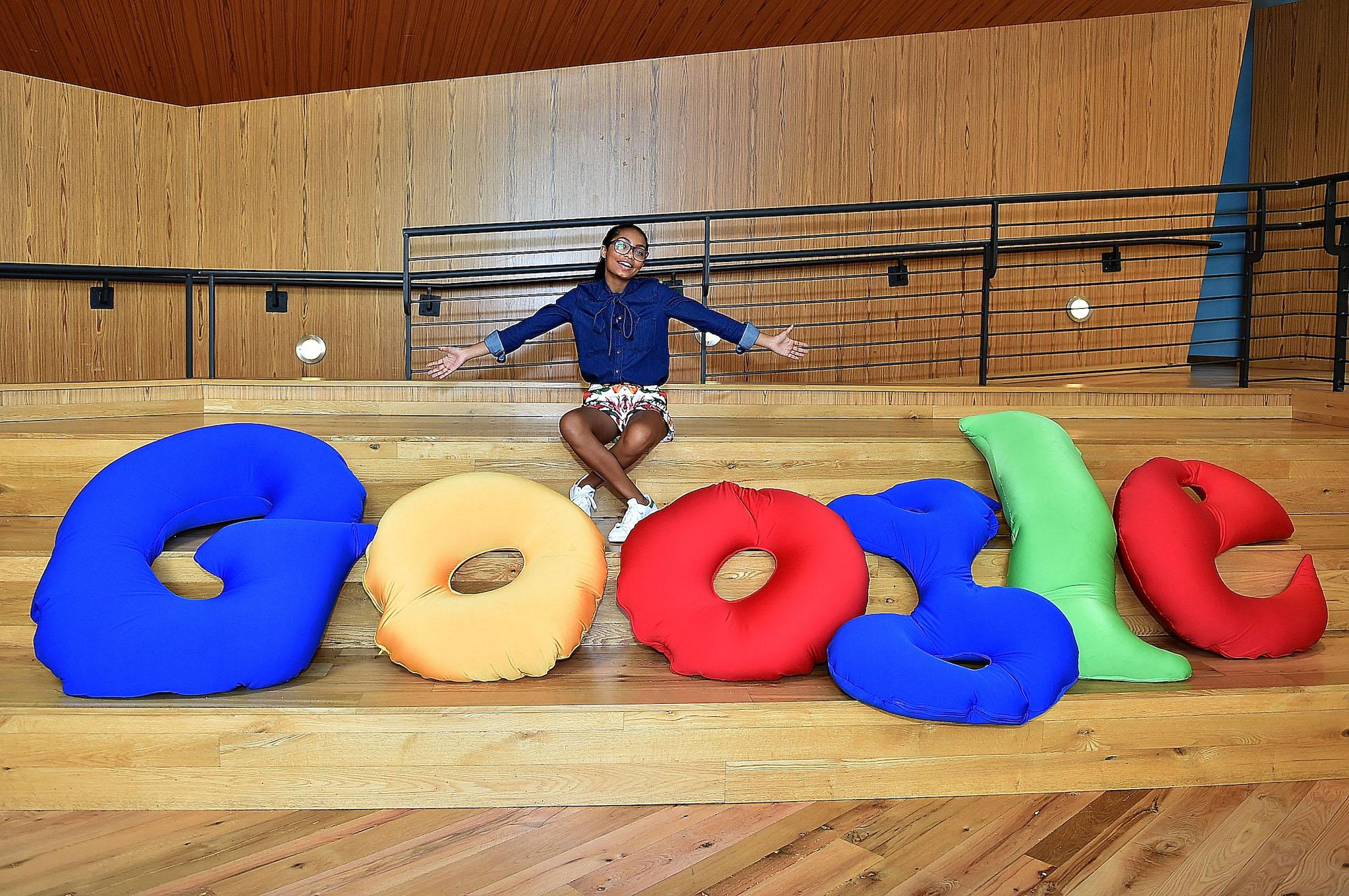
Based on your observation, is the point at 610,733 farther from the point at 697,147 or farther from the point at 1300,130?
the point at 1300,130

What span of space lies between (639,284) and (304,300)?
3.99 meters

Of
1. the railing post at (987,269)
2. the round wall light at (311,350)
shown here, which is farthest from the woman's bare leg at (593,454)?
the round wall light at (311,350)

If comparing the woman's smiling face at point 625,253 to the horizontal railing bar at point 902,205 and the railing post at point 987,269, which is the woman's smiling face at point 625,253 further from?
the railing post at point 987,269

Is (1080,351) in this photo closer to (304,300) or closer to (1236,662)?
(1236,662)

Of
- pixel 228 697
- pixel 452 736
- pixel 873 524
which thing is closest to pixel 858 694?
pixel 873 524

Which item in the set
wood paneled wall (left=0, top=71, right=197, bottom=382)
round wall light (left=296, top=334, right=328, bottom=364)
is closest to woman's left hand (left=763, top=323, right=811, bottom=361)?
round wall light (left=296, top=334, right=328, bottom=364)

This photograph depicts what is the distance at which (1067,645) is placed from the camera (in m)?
2.35

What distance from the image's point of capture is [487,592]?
8.21 feet

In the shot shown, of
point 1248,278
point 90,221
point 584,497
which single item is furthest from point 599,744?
point 90,221

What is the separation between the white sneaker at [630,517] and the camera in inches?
116

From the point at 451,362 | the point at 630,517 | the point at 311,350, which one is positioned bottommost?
the point at 630,517

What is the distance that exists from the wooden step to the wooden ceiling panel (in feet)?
13.9

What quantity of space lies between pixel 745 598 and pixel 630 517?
1.79ft

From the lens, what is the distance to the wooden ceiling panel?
5.34 metres
